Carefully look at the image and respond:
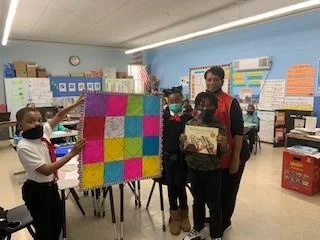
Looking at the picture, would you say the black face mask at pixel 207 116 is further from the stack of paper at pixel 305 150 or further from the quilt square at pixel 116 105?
the stack of paper at pixel 305 150

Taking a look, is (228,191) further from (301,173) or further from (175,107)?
(301,173)

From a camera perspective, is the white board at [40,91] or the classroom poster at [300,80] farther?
the white board at [40,91]

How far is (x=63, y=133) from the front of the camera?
4.09 m

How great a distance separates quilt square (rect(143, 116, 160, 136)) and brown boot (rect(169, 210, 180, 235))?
0.91 metres

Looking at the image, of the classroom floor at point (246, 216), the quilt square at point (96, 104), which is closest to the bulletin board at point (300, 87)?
the classroom floor at point (246, 216)

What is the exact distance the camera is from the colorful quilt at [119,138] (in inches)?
73.4

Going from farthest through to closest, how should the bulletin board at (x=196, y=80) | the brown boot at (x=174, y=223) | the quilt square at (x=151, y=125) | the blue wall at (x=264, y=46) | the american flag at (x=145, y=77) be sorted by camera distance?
the american flag at (x=145, y=77) < the bulletin board at (x=196, y=80) < the blue wall at (x=264, y=46) < the brown boot at (x=174, y=223) < the quilt square at (x=151, y=125)

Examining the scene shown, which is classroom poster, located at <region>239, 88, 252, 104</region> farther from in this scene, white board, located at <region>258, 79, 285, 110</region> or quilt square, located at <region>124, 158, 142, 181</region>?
quilt square, located at <region>124, 158, 142, 181</region>

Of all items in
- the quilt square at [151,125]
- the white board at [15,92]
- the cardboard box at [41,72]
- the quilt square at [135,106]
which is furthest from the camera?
the cardboard box at [41,72]

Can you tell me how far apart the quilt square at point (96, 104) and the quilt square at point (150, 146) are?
0.45 meters

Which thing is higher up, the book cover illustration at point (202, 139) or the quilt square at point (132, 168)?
the book cover illustration at point (202, 139)

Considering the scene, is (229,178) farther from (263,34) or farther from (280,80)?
(263,34)

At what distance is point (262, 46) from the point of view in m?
6.49

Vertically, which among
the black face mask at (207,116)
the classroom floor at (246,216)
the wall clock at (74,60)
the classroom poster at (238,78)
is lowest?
the classroom floor at (246,216)
